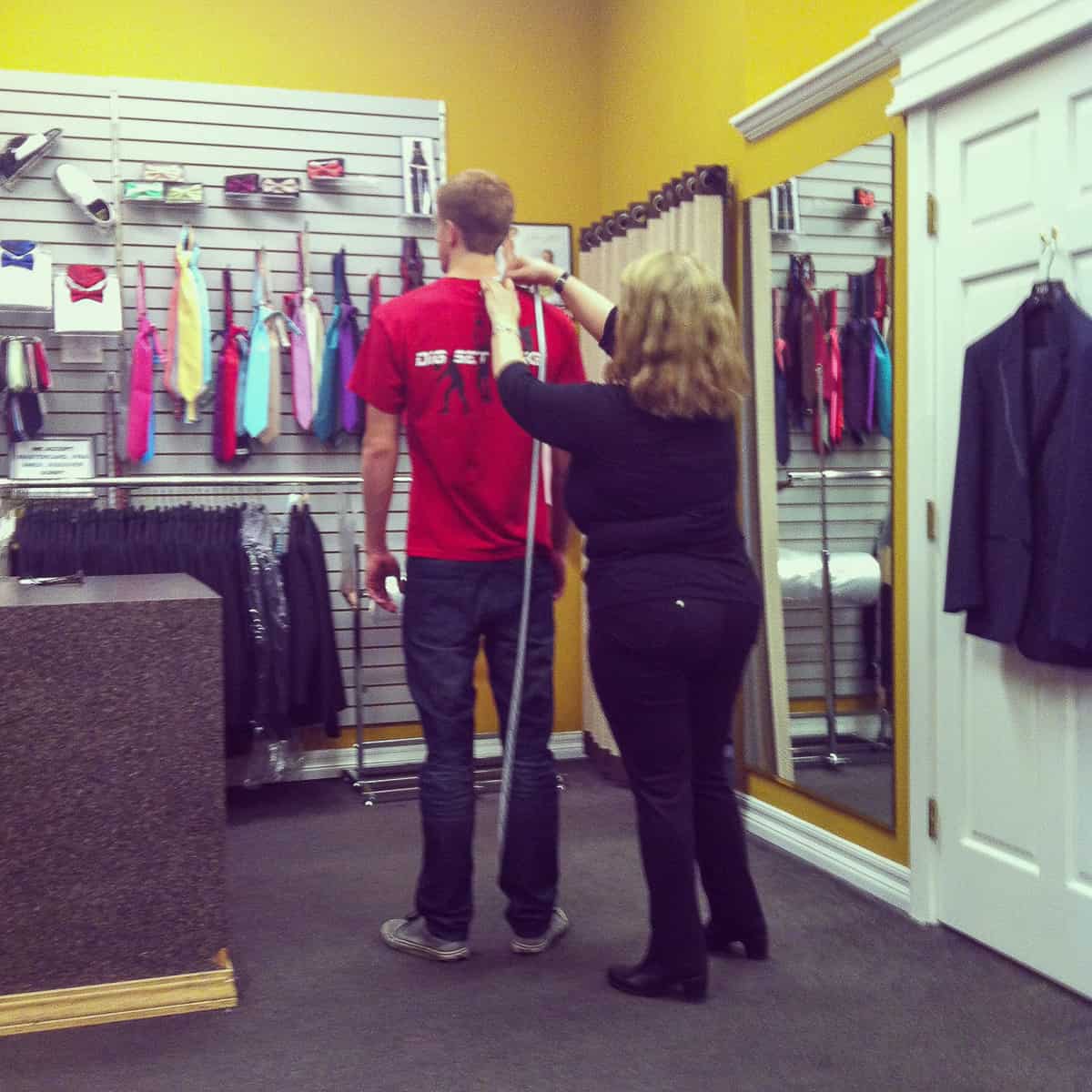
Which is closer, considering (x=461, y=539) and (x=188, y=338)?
(x=461, y=539)

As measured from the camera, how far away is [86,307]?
14.8 ft

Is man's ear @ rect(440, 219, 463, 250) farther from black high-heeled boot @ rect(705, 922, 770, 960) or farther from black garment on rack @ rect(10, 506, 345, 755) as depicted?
black garment on rack @ rect(10, 506, 345, 755)

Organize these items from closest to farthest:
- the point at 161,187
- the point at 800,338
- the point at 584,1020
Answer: the point at 584,1020 → the point at 800,338 → the point at 161,187

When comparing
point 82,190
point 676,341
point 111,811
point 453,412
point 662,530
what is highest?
point 82,190

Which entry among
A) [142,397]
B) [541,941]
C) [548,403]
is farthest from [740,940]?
[142,397]

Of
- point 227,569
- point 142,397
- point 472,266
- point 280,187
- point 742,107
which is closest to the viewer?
point 472,266

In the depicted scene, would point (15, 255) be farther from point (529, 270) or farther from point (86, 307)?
point (529, 270)

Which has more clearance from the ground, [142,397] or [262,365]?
[262,365]

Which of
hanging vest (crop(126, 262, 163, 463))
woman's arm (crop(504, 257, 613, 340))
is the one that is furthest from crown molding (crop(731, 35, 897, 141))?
hanging vest (crop(126, 262, 163, 463))

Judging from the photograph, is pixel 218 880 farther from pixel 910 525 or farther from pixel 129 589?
pixel 910 525

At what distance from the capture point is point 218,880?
265 centimetres

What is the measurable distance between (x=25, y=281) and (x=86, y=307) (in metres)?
0.22

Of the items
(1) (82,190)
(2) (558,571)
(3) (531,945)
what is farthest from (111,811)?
(1) (82,190)

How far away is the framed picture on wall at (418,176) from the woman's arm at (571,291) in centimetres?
250
